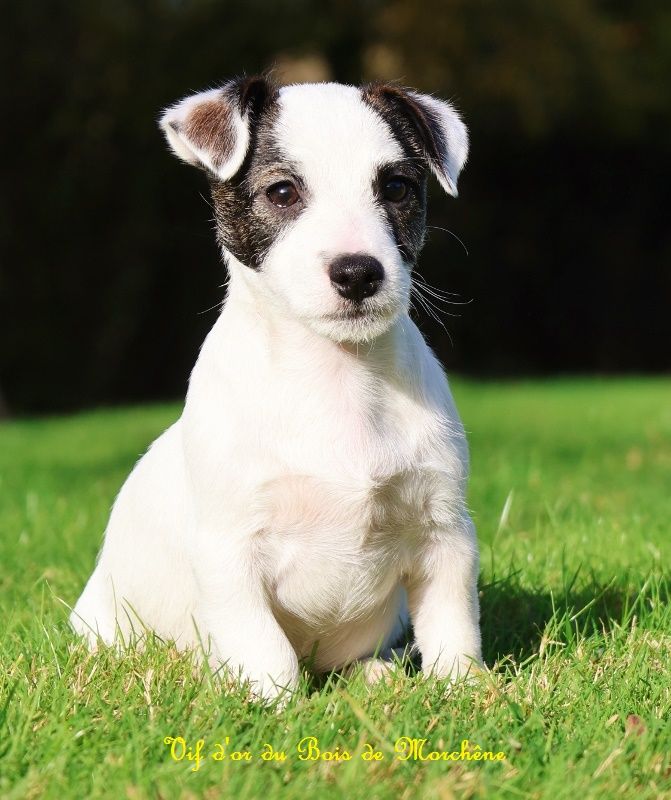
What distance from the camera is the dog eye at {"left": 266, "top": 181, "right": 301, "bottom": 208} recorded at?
3115mm

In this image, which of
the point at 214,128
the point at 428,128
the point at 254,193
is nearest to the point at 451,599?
the point at 254,193

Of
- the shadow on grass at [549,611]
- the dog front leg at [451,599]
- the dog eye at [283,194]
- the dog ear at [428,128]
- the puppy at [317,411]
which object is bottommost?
the shadow on grass at [549,611]

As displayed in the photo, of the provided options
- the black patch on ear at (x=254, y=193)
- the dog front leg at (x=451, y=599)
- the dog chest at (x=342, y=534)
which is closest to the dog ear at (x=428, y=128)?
the black patch on ear at (x=254, y=193)

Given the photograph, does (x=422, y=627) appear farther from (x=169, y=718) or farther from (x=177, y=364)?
(x=177, y=364)

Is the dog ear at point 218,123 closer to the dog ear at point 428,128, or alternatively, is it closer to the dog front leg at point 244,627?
the dog ear at point 428,128

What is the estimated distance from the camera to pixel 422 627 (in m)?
3.29

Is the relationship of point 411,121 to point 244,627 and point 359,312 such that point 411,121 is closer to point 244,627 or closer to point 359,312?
point 359,312

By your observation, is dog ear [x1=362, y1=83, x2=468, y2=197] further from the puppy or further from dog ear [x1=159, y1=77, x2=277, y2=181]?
dog ear [x1=159, y1=77, x2=277, y2=181]

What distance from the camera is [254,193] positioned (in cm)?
320

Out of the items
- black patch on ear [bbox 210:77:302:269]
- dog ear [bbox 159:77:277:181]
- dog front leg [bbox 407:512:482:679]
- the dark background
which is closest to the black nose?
black patch on ear [bbox 210:77:302:269]

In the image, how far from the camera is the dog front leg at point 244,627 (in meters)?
2.98

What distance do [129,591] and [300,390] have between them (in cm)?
93

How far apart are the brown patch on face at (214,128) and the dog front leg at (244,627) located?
1136 mm

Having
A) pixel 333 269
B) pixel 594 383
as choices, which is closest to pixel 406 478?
pixel 333 269
